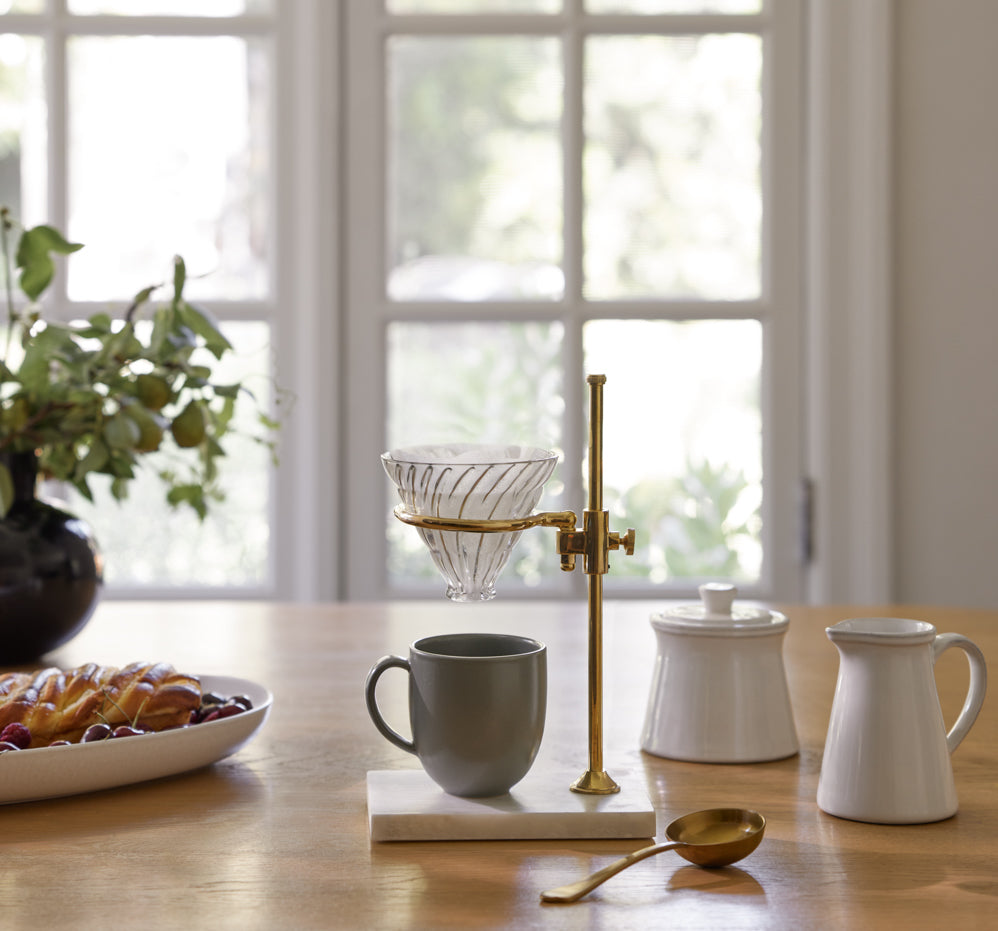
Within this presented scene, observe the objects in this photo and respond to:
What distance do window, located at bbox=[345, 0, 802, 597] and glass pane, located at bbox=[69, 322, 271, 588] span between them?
0.21 m

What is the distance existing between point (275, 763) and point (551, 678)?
0.35m

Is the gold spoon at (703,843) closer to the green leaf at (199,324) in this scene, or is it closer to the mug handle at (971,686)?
the mug handle at (971,686)

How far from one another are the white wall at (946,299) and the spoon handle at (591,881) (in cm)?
183

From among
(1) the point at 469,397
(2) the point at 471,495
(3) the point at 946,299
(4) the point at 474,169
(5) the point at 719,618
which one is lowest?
(5) the point at 719,618

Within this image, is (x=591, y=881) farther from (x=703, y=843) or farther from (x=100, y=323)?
(x=100, y=323)

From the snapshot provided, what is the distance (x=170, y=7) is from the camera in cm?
242

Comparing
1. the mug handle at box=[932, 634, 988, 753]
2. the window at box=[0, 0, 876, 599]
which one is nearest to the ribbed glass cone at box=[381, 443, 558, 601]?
the mug handle at box=[932, 634, 988, 753]

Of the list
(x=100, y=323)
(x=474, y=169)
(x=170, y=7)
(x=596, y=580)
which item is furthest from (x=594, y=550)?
(x=170, y=7)

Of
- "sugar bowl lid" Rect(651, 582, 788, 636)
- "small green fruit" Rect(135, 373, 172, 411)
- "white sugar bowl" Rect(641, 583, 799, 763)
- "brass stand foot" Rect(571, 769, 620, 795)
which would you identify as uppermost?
"small green fruit" Rect(135, 373, 172, 411)

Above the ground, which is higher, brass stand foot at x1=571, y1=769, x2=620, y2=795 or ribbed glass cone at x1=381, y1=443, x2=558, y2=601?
ribbed glass cone at x1=381, y1=443, x2=558, y2=601

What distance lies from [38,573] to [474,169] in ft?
4.93

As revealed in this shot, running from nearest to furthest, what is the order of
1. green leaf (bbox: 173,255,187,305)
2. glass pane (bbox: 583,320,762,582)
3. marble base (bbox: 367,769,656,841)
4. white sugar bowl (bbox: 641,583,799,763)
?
marble base (bbox: 367,769,656,841)
white sugar bowl (bbox: 641,583,799,763)
green leaf (bbox: 173,255,187,305)
glass pane (bbox: 583,320,762,582)

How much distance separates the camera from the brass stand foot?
755mm

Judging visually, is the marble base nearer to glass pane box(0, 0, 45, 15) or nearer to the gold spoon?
the gold spoon
